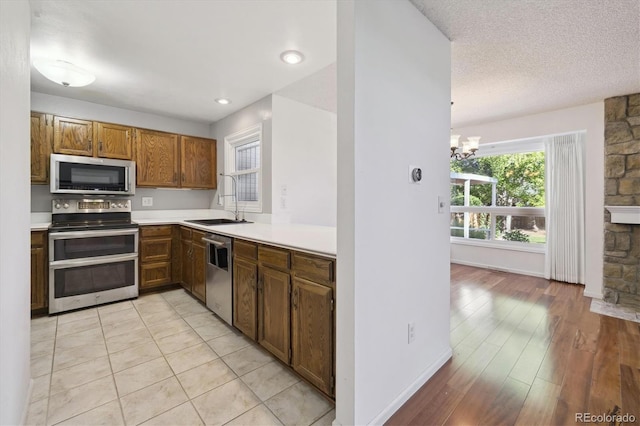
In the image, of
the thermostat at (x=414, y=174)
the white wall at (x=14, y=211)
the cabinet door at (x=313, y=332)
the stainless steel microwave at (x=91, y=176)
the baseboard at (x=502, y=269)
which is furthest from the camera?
the baseboard at (x=502, y=269)

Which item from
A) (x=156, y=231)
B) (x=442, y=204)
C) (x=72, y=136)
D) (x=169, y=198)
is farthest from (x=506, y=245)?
(x=72, y=136)

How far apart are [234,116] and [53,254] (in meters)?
2.59

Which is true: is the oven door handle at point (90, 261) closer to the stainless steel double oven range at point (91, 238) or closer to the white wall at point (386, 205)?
the stainless steel double oven range at point (91, 238)

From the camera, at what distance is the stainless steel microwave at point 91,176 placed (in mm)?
3054

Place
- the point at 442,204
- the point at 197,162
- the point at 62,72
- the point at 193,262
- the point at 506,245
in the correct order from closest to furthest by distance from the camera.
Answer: the point at 442,204
the point at 62,72
the point at 193,262
the point at 197,162
the point at 506,245

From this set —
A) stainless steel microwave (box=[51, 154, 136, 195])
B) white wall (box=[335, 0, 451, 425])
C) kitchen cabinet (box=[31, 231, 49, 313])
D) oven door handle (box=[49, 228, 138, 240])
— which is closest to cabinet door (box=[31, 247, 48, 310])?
kitchen cabinet (box=[31, 231, 49, 313])

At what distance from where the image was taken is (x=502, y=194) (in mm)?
4820

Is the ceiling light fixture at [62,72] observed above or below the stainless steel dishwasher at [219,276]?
above

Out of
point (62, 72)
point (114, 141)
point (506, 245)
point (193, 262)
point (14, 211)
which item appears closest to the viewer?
point (14, 211)

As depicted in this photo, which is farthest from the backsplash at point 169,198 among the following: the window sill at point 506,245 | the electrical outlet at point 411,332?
the window sill at point 506,245

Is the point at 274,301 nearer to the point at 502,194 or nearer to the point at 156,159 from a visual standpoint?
the point at 156,159

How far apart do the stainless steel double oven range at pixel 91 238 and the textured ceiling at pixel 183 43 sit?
37.3 inches

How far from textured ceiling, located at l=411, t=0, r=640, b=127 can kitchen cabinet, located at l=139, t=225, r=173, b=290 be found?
363 centimetres

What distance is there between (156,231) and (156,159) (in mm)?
1019
